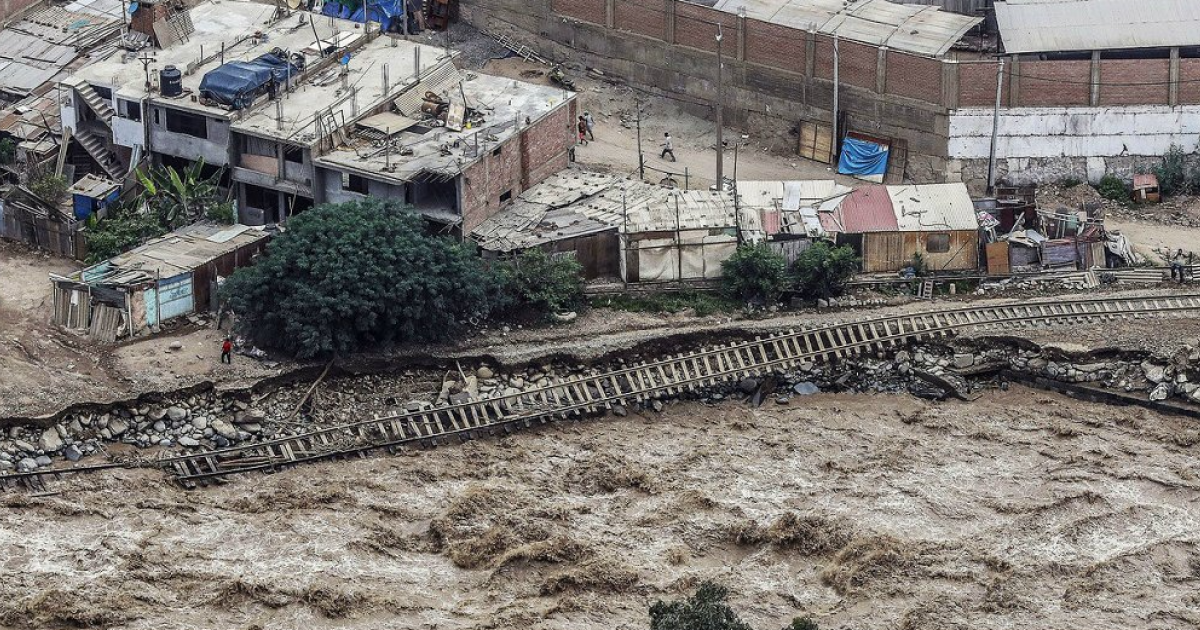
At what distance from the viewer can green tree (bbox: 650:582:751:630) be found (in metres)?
48.0

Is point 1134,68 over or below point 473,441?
over

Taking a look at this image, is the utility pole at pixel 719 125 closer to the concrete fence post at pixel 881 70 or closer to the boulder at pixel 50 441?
the concrete fence post at pixel 881 70

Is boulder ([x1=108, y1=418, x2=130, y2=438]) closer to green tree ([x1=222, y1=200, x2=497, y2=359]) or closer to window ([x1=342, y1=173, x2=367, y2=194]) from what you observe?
green tree ([x1=222, y1=200, x2=497, y2=359])

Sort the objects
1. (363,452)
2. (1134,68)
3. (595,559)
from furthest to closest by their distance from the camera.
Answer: (1134,68), (363,452), (595,559)

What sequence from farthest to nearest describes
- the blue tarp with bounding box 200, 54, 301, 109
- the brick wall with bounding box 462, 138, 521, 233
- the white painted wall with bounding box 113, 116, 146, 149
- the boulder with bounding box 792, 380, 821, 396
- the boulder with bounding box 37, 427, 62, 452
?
the white painted wall with bounding box 113, 116, 146, 149, the blue tarp with bounding box 200, 54, 301, 109, the brick wall with bounding box 462, 138, 521, 233, the boulder with bounding box 792, 380, 821, 396, the boulder with bounding box 37, 427, 62, 452

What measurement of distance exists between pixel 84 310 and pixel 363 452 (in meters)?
8.33

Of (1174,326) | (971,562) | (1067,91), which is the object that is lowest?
(971,562)

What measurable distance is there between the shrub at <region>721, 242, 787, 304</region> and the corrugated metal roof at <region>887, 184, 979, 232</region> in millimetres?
3578

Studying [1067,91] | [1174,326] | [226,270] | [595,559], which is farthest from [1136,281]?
[226,270]

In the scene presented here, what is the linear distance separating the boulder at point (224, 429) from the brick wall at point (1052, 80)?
23.5 metres

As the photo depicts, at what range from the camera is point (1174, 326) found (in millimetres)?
60156

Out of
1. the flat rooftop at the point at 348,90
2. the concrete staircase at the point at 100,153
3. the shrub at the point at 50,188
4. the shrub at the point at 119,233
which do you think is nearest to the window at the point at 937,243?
the flat rooftop at the point at 348,90

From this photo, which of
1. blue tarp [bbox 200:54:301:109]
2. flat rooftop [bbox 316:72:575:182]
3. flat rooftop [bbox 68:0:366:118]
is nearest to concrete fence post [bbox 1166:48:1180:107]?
flat rooftop [bbox 316:72:575:182]

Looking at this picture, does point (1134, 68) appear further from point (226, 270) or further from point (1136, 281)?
point (226, 270)
